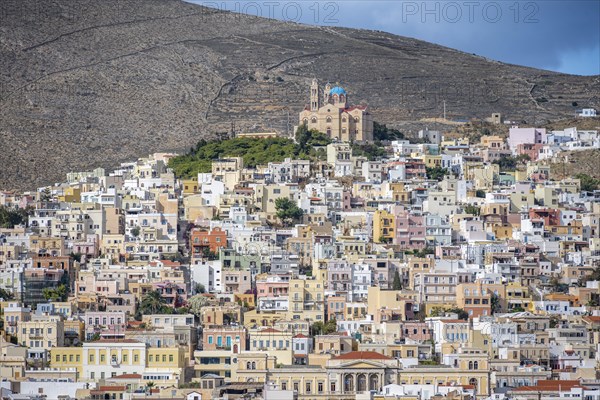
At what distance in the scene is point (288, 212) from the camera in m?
106

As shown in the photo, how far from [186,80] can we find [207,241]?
180ft

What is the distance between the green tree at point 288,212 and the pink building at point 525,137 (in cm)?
2447

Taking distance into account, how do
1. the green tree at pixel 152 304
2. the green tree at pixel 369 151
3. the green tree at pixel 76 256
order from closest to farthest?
1. the green tree at pixel 152 304
2. the green tree at pixel 76 256
3. the green tree at pixel 369 151

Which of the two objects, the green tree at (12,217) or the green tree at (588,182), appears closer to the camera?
the green tree at (12,217)

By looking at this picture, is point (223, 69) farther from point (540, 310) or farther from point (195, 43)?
point (540, 310)

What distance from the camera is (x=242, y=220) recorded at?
10444cm

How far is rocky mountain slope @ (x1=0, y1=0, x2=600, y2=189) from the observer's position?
140 metres

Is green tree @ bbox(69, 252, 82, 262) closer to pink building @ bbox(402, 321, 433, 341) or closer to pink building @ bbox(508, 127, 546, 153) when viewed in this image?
pink building @ bbox(402, 321, 433, 341)

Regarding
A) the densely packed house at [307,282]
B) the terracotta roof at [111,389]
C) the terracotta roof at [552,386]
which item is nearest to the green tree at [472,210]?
the densely packed house at [307,282]

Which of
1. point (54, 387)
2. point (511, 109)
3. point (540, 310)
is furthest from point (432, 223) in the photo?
point (511, 109)

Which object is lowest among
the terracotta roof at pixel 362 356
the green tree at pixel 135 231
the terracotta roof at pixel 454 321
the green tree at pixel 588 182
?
the terracotta roof at pixel 362 356

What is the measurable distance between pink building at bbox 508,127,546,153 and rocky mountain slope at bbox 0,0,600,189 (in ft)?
47.2

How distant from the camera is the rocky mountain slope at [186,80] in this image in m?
140

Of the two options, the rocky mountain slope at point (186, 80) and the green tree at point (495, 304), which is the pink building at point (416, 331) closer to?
the green tree at point (495, 304)
